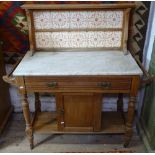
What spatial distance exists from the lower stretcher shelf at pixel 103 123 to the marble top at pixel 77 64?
604 millimetres

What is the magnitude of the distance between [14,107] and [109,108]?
1.05 metres

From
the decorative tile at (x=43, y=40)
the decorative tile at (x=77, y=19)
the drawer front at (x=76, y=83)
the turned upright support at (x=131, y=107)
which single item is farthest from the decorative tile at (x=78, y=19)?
the turned upright support at (x=131, y=107)

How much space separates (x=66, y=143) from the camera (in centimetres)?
210

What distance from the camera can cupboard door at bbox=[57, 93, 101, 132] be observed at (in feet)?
5.92

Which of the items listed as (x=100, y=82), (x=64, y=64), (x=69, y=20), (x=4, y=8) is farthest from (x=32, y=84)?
(x=4, y=8)

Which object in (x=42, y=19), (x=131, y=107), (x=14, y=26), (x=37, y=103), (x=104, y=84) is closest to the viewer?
(x=104, y=84)

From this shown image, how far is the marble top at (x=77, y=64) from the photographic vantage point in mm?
1616

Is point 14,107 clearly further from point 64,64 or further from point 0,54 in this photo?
point 64,64

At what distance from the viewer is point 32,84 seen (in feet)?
5.51

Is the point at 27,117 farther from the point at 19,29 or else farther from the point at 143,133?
the point at 143,133

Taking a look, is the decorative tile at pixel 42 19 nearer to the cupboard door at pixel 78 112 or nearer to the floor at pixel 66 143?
the cupboard door at pixel 78 112

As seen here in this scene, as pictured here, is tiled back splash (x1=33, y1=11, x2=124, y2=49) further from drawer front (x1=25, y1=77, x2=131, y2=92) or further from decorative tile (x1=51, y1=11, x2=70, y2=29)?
drawer front (x1=25, y1=77, x2=131, y2=92)

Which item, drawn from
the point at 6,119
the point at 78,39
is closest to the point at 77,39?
the point at 78,39

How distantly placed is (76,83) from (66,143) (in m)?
0.72
